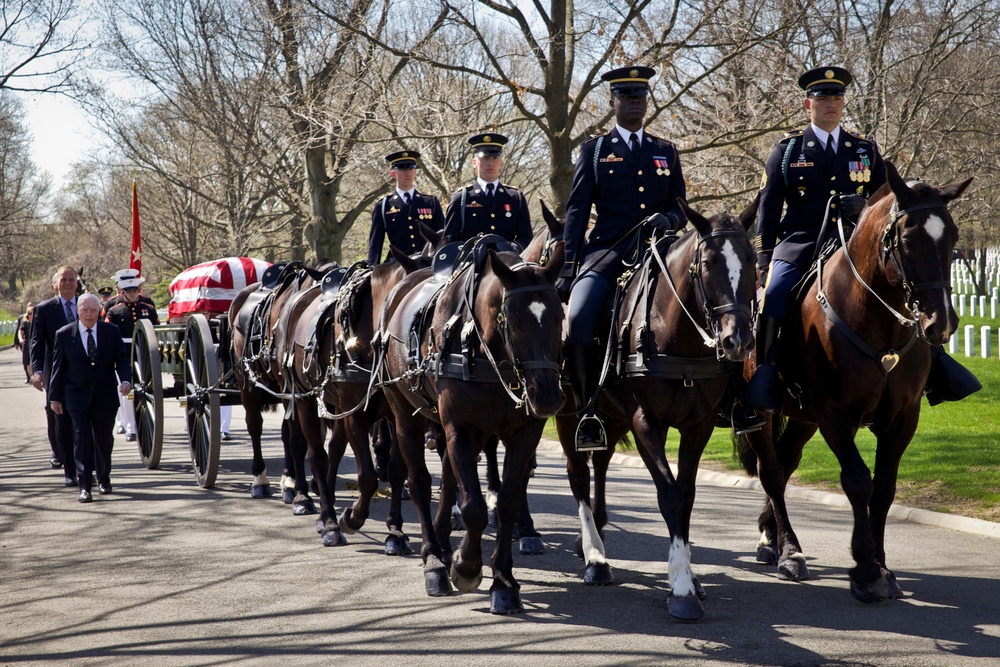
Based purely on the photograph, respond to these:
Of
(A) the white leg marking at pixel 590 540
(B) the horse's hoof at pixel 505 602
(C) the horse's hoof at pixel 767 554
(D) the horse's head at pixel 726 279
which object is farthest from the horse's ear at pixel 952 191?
(B) the horse's hoof at pixel 505 602

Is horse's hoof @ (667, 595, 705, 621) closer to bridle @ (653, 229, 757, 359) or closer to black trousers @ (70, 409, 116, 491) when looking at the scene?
bridle @ (653, 229, 757, 359)

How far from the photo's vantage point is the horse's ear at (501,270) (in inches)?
210

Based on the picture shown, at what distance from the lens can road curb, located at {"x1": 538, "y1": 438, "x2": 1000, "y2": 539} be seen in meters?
7.42

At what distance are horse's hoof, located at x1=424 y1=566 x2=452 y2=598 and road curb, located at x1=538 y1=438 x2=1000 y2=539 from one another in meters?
3.63

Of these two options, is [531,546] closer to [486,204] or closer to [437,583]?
[437,583]

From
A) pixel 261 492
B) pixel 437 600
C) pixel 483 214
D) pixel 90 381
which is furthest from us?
pixel 90 381

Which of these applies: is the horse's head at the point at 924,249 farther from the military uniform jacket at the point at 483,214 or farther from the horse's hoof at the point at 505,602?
the military uniform jacket at the point at 483,214

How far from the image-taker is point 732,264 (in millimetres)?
5262

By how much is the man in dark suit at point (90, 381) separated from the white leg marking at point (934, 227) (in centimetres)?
800

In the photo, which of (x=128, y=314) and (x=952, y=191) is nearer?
(x=952, y=191)

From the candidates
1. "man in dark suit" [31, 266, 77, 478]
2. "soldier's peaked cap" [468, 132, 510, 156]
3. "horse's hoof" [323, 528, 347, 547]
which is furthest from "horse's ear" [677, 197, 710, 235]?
"man in dark suit" [31, 266, 77, 478]

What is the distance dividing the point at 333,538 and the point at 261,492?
258 centimetres

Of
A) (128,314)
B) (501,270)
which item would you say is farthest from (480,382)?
(128,314)

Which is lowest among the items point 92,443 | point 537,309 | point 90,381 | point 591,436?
point 92,443
